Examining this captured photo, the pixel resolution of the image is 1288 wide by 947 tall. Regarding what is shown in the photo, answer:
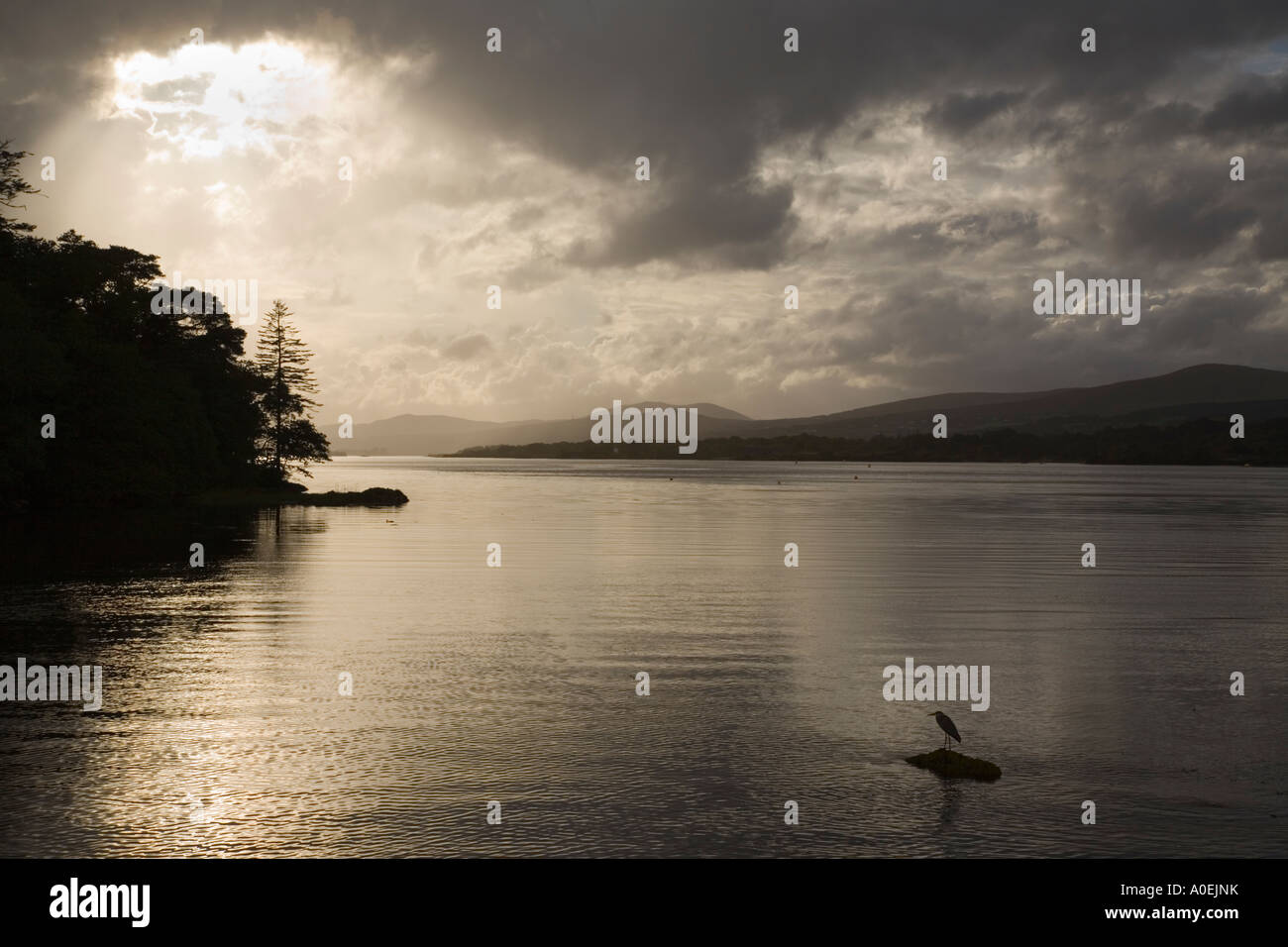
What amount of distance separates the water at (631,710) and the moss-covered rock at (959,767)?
9.3 inches

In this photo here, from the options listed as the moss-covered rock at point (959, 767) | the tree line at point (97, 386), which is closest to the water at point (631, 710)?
the moss-covered rock at point (959, 767)

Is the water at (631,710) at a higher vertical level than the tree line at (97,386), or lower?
lower

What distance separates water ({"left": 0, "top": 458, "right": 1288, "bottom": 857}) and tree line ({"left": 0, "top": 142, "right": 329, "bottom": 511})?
78.5 feet

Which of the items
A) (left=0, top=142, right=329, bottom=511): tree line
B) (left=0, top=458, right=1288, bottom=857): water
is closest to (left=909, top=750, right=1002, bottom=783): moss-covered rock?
(left=0, top=458, right=1288, bottom=857): water

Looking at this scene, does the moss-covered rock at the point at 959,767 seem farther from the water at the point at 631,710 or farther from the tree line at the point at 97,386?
the tree line at the point at 97,386

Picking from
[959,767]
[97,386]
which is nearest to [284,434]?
[97,386]

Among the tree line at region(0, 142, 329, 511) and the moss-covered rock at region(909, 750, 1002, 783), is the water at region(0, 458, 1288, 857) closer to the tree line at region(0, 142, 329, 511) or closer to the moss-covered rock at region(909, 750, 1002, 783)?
the moss-covered rock at region(909, 750, 1002, 783)

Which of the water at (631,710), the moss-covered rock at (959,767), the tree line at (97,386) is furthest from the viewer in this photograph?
the tree line at (97,386)

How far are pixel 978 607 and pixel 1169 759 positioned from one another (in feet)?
47.4

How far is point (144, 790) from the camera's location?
476 inches

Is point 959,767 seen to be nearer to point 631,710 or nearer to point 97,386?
point 631,710

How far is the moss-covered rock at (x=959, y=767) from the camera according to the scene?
43.0ft
